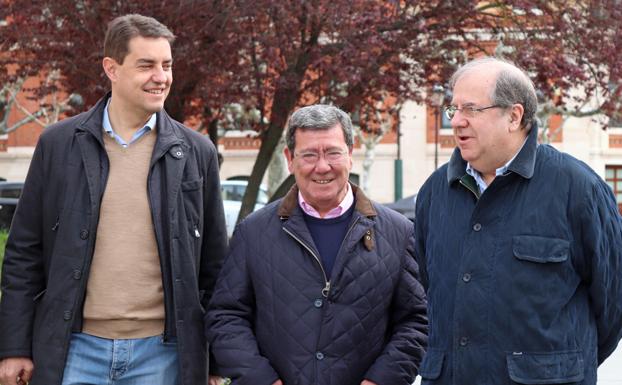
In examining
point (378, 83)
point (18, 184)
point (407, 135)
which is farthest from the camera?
point (407, 135)

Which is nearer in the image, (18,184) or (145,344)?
(145,344)

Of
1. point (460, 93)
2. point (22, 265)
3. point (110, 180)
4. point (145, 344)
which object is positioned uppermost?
point (460, 93)

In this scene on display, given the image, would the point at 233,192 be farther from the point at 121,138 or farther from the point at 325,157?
A: the point at 325,157

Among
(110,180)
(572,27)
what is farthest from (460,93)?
(572,27)

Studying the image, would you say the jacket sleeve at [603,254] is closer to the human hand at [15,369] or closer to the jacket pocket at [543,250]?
the jacket pocket at [543,250]

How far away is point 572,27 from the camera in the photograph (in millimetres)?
12445

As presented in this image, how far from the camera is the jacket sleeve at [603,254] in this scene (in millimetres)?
3803

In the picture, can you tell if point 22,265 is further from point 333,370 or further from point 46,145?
point 333,370

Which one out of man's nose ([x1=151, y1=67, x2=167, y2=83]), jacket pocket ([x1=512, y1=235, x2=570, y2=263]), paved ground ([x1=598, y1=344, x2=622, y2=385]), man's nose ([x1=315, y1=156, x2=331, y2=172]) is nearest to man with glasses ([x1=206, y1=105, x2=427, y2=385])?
man's nose ([x1=315, y1=156, x2=331, y2=172])

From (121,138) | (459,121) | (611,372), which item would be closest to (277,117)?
(611,372)

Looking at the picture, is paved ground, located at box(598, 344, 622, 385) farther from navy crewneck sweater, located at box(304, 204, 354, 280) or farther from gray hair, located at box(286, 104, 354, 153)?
gray hair, located at box(286, 104, 354, 153)

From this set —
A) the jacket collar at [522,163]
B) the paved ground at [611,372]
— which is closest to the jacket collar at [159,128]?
the jacket collar at [522,163]

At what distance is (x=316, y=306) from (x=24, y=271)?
123cm

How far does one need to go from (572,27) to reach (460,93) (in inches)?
353
